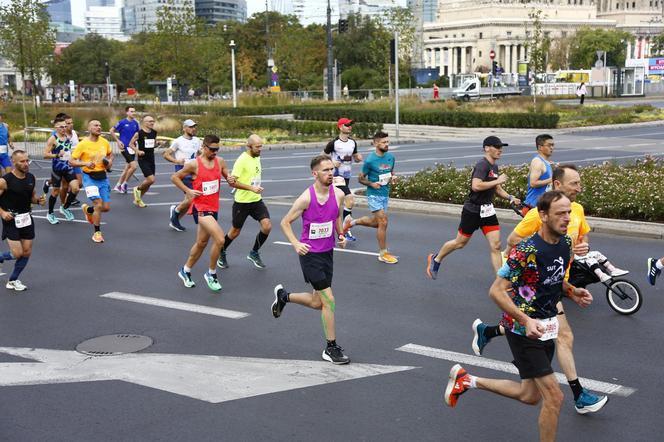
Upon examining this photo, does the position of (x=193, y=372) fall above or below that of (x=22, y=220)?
below

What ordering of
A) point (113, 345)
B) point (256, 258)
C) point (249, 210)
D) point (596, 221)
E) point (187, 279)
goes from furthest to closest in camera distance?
point (596, 221), point (256, 258), point (249, 210), point (187, 279), point (113, 345)

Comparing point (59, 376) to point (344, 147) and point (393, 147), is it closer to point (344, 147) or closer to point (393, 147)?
point (344, 147)

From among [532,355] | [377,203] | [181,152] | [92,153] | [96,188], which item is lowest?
[532,355]

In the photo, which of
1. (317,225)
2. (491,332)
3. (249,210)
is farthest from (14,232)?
(491,332)

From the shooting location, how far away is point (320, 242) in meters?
8.00

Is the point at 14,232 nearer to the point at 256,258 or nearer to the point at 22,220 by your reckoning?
the point at 22,220

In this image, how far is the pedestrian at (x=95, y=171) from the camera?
553 inches

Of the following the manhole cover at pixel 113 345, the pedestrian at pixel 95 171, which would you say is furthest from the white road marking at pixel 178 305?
the pedestrian at pixel 95 171

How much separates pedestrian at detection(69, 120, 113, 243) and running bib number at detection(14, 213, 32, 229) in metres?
3.13

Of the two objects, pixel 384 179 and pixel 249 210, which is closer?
pixel 249 210

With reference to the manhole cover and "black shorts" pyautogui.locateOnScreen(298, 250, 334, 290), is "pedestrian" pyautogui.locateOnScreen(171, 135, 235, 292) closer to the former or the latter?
the manhole cover

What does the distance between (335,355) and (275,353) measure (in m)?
0.68

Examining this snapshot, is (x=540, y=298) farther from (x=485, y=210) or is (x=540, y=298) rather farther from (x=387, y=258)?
(x=387, y=258)

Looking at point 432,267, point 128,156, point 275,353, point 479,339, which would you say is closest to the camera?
point 479,339
